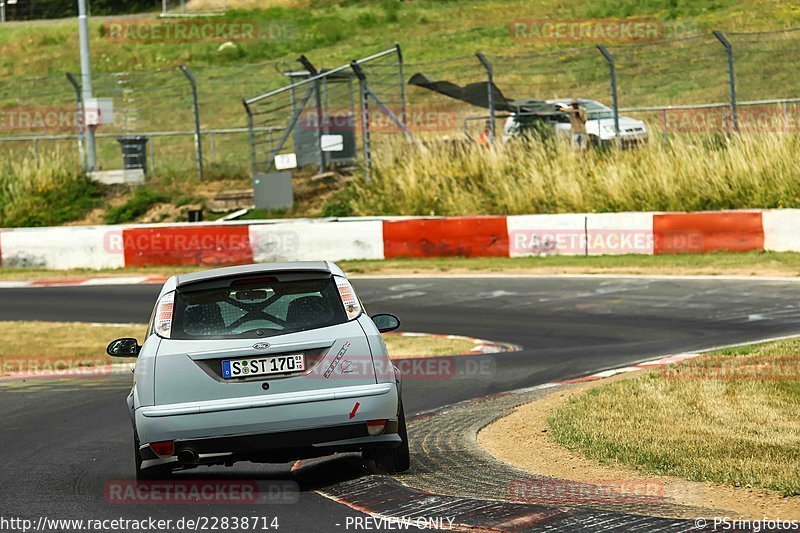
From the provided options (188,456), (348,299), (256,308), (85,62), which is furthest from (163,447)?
(85,62)

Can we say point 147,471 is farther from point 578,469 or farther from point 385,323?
point 578,469

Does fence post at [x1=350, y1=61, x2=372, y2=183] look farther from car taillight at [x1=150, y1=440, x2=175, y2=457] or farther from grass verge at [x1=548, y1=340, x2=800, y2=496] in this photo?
car taillight at [x1=150, y1=440, x2=175, y2=457]

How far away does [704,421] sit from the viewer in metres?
9.02

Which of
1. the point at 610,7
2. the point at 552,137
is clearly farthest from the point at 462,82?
the point at 552,137

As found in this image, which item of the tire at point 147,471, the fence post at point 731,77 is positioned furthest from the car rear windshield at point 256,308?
the fence post at point 731,77

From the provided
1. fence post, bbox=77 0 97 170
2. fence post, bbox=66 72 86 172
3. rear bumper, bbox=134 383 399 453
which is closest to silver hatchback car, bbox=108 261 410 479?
rear bumper, bbox=134 383 399 453

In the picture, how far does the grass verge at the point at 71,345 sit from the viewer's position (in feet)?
47.7

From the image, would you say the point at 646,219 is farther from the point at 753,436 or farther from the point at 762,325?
the point at 753,436

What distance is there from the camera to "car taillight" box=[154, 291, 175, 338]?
740 cm

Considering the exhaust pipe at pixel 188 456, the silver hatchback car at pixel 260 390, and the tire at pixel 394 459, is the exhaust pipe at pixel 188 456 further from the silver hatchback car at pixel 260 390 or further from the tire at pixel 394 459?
the tire at pixel 394 459

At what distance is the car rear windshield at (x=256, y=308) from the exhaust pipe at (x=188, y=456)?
0.64 metres

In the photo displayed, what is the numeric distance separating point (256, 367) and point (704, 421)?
11.4ft

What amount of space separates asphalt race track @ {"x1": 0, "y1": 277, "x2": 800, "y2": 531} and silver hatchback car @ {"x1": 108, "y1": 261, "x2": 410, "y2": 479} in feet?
1.14

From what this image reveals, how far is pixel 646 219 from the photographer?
22047mm
